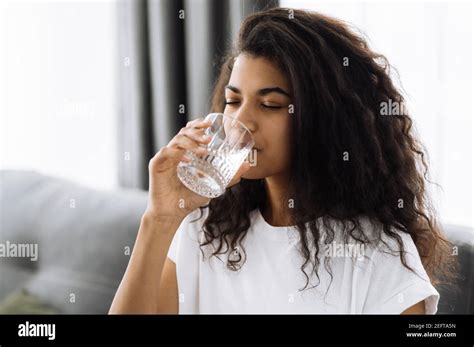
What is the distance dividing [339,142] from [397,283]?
0.24m

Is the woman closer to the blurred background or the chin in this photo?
the chin

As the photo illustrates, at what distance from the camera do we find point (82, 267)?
1.33m

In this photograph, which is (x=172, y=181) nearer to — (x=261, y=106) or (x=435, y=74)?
(x=261, y=106)

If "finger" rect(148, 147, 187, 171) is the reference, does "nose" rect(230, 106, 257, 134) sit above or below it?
above

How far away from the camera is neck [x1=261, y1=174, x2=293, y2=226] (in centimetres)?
102

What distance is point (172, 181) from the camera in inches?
36.4

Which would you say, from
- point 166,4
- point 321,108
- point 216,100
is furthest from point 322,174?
point 166,4

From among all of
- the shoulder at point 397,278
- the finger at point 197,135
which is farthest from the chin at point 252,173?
the shoulder at point 397,278

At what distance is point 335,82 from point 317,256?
0.27 m

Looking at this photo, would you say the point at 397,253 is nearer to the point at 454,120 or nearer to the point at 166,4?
the point at 454,120

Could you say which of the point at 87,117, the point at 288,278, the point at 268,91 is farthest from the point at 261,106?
the point at 87,117

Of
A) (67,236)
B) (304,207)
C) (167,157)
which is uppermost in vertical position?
(167,157)

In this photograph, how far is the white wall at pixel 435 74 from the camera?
3.61 feet

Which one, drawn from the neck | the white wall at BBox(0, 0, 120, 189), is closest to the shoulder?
the neck
